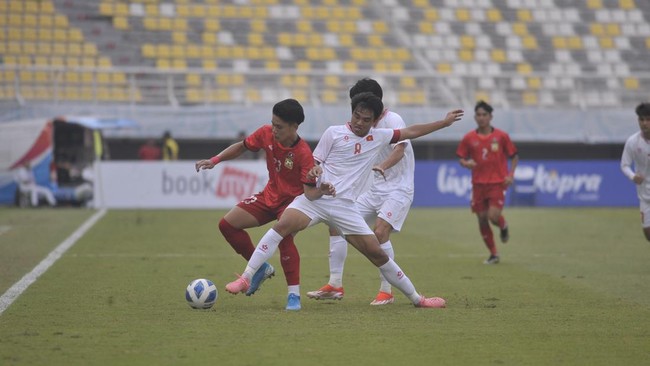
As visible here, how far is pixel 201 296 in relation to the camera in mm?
9281

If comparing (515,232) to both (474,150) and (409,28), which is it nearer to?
(474,150)

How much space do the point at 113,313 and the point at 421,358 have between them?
3105 mm

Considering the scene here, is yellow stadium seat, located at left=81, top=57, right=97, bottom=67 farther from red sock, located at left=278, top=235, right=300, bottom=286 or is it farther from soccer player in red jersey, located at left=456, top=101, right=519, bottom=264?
red sock, located at left=278, top=235, right=300, bottom=286

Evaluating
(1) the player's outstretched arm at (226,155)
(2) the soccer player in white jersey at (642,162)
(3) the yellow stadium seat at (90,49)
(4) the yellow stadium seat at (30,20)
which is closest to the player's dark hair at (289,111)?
(1) the player's outstretched arm at (226,155)

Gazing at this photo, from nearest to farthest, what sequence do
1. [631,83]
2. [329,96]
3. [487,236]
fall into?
[487,236], [329,96], [631,83]

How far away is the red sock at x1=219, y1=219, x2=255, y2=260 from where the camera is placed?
9.88 m

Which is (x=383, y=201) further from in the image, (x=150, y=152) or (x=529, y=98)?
(x=529, y=98)

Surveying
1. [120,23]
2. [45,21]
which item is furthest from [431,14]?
[45,21]

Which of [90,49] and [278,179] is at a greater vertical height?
[278,179]

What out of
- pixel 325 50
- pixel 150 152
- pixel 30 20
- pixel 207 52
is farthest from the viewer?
pixel 325 50

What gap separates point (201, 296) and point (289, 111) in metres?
1.70

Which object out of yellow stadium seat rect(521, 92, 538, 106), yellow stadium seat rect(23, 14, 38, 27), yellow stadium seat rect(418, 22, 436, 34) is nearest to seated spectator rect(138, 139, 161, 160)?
yellow stadium seat rect(23, 14, 38, 27)

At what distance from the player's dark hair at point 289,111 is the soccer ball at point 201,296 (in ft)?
5.11

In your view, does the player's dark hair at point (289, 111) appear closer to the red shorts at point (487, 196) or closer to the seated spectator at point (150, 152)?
the red shorts at point (487, 196)
